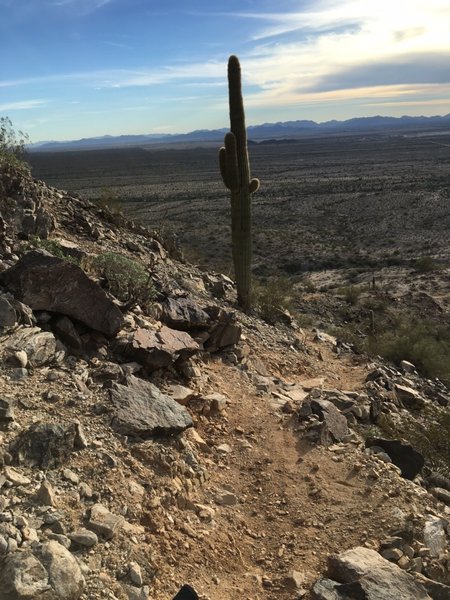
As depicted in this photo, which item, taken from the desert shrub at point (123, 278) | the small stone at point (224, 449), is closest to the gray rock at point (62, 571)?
the small stone at point (224, 449)

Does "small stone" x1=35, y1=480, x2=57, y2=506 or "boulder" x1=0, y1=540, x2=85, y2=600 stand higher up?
"small stone" x1=35, y1=480, x2=57, y2=506

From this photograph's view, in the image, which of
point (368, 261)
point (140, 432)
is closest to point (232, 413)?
point (140, 432)

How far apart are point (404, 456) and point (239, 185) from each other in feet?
21.5

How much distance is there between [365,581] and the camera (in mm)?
4051

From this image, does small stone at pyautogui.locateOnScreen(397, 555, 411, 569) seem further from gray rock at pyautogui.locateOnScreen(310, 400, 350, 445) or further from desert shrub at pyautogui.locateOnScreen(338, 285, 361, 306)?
desert shrub at pyautogui.locateOnScreen(338, 285, 361, 306)

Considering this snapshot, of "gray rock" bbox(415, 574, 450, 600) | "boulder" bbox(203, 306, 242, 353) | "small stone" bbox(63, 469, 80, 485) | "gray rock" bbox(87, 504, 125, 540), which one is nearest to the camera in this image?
"gray rock" bbox(87, 504, 125, 540)

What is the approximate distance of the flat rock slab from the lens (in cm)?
518

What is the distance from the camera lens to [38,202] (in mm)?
10070

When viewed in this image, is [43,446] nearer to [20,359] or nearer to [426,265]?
[20,359]

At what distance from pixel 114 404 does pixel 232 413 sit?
1.71 meters

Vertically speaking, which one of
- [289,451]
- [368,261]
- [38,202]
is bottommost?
[368,261]

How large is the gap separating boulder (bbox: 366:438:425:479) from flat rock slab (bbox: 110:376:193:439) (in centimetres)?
219

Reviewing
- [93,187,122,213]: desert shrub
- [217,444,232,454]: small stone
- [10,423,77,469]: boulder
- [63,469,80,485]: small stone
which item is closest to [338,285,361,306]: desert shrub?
[93,187,122,213]: desert shrub

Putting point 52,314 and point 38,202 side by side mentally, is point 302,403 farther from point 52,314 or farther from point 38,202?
point 38,202
